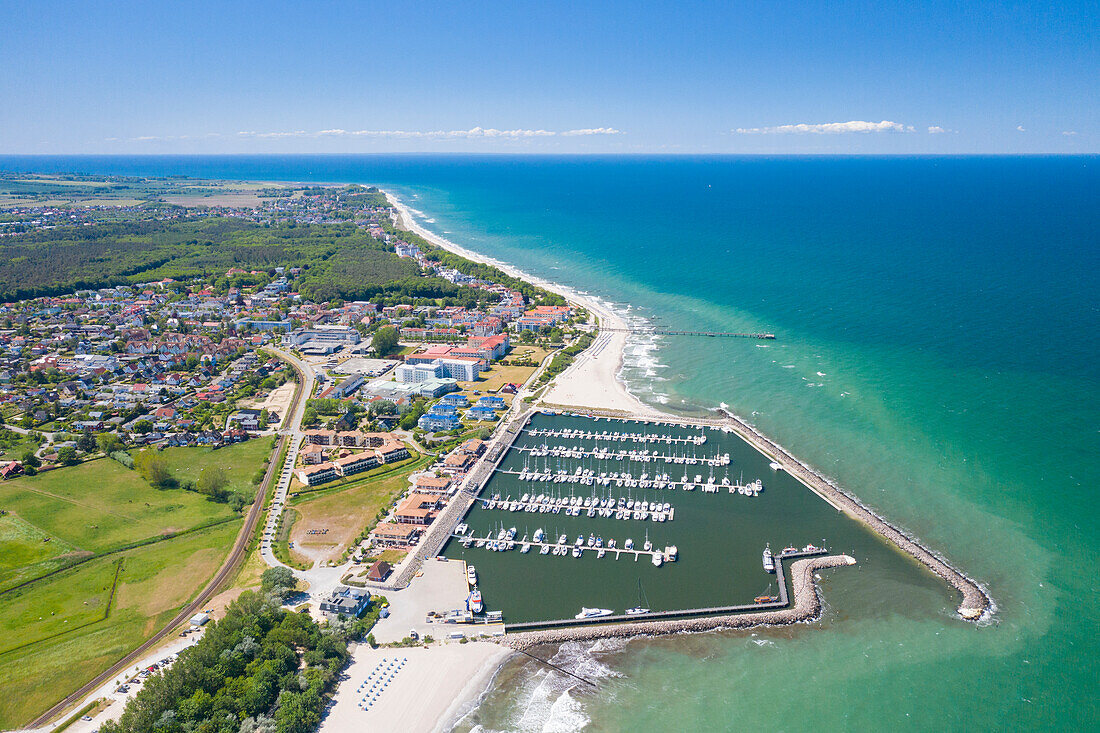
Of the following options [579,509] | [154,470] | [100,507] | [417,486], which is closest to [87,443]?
[154,470]

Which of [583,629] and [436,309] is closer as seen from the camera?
[583,629]

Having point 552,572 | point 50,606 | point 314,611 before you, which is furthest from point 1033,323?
point 50,606

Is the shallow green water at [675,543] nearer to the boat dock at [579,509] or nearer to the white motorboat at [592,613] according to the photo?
the boat dock at [579,509]

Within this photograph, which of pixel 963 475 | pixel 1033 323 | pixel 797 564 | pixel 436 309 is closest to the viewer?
pixel 797 564

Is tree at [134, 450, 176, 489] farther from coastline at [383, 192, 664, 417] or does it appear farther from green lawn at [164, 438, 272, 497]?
coastline at [383, 192, 664, 417]

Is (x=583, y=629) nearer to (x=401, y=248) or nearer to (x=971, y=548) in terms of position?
(x=971, y=548)

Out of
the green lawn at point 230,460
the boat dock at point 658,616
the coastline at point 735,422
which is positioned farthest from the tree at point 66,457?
the boat dock at point 658,616

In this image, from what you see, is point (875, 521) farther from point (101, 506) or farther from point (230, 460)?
point (101, 506)
